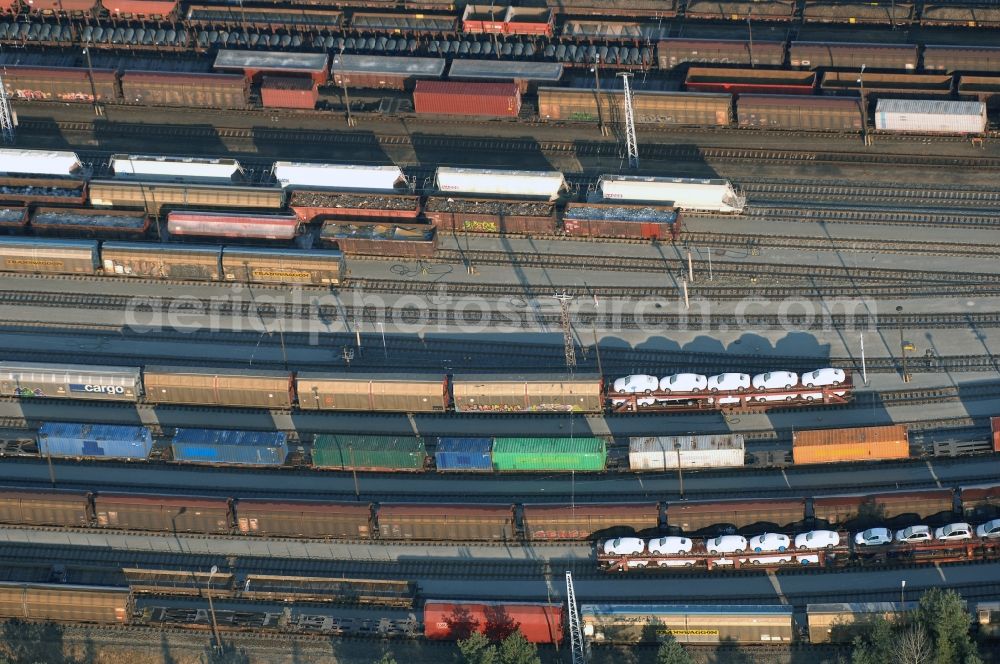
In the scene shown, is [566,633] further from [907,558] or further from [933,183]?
[933,183]

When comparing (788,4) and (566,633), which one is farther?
(788,4)

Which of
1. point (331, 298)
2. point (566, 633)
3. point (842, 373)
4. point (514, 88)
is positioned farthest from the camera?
point (514, 88)

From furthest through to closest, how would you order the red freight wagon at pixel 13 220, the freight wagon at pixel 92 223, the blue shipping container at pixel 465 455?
1. the red freight wagon at pixel 13 220
2. the freight wagon at pixel 92 223
3. the blue shipping container at pixel 465 455

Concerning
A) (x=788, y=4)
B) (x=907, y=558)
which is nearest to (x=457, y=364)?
(x=907, y=558)

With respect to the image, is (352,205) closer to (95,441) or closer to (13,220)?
(13,220)

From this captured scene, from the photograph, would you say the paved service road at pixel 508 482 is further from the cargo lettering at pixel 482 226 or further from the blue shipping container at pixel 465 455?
the cargo lettering at pixel 482 226

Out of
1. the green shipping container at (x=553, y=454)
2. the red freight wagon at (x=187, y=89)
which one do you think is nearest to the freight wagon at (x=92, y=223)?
the red freight wagon at (x=187, y=89)
